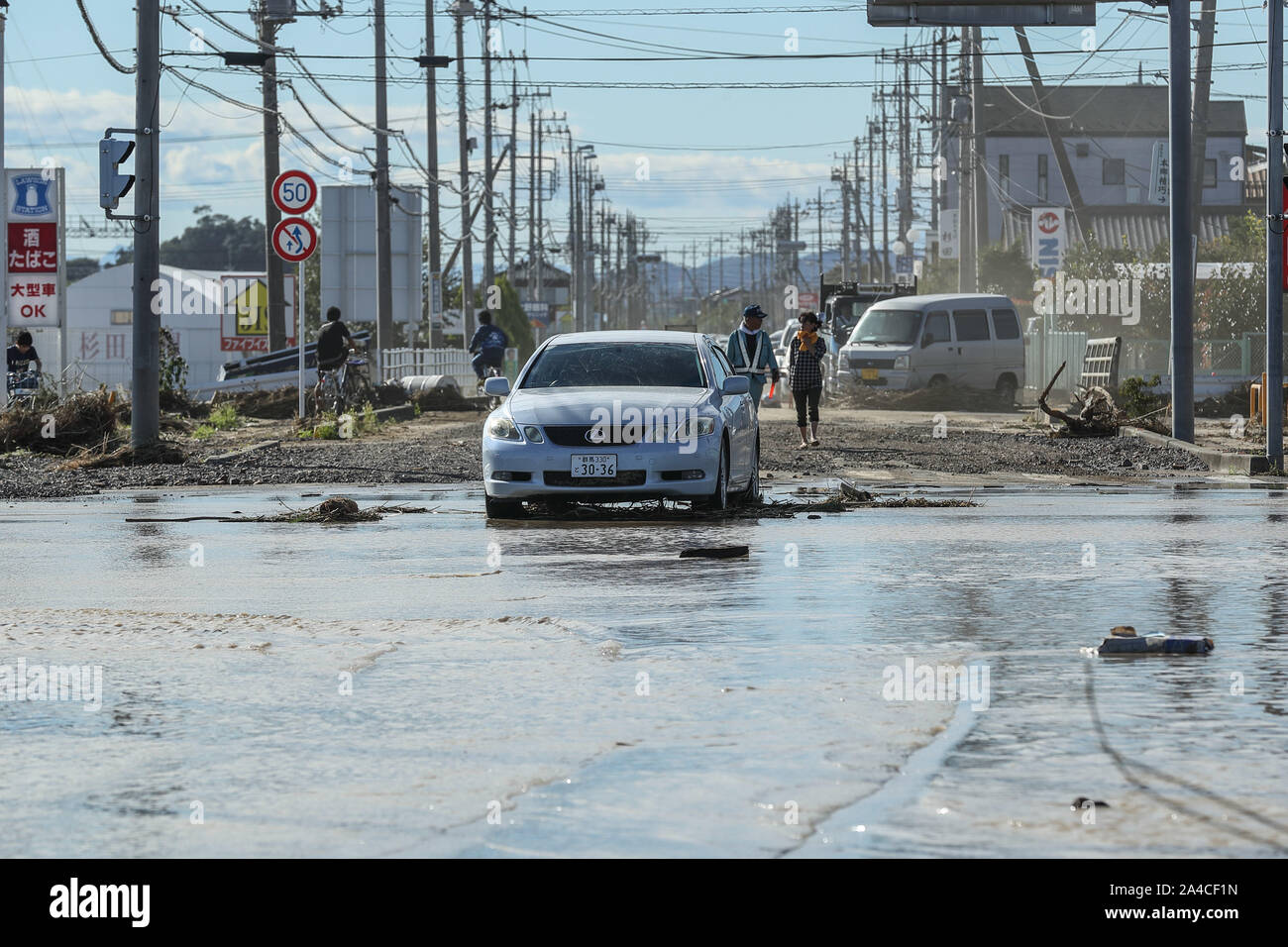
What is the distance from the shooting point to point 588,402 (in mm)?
14547

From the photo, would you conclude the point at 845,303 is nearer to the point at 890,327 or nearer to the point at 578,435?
the point at 890,327

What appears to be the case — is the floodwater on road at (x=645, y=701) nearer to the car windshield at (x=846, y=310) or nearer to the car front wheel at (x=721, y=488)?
the car front wheel at (x=721, y=488)

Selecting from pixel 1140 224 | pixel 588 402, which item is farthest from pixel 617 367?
pixel 1140 224

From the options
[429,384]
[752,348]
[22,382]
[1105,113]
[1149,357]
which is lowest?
[429,384]

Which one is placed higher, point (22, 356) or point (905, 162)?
point (905, 162)

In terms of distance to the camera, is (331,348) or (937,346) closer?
(331,348)

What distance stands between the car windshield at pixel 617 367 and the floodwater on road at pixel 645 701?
2.73 metres

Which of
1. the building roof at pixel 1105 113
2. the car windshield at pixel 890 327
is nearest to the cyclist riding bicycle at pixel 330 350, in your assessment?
the car windshield at pixel 890 327

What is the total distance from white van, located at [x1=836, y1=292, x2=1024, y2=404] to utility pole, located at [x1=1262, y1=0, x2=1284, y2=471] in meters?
17.2

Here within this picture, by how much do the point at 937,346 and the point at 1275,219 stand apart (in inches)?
713

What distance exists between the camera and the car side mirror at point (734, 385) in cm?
1525

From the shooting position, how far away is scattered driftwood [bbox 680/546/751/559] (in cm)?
1209

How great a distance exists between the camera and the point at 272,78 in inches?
1475
